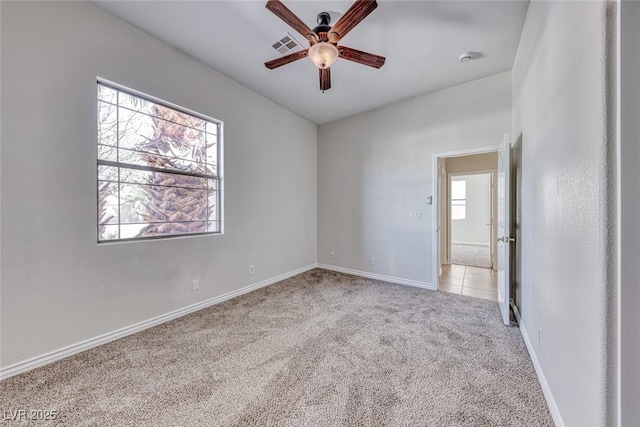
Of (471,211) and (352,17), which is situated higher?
(352,17)

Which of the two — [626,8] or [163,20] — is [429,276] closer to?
[626,8]

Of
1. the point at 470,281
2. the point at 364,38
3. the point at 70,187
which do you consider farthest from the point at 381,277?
the point at 70,187

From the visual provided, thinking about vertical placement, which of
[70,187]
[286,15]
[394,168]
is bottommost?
[70,187]

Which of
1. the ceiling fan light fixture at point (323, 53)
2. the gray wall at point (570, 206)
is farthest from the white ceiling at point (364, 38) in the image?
the gray wall at point (570, 206)

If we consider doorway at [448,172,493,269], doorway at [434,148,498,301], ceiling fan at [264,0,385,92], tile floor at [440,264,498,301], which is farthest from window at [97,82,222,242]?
doorway at [448,172,493,269]

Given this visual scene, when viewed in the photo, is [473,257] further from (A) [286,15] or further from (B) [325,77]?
(A) [286,15]

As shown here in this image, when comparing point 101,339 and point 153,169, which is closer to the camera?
point 101,339

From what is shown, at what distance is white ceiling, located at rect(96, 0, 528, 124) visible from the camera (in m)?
2.08

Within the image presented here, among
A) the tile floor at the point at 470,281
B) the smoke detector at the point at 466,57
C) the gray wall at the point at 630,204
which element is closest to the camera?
the gray wall at the point at 630,204

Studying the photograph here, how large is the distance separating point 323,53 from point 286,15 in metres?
0.38

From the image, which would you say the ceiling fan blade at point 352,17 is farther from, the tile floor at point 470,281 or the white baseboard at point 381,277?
the tile floor at point 470,281

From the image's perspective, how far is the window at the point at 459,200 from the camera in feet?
26.8

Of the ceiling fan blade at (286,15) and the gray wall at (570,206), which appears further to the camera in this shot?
the ceiling fan blade at (286,15)

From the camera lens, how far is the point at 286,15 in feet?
5.59
